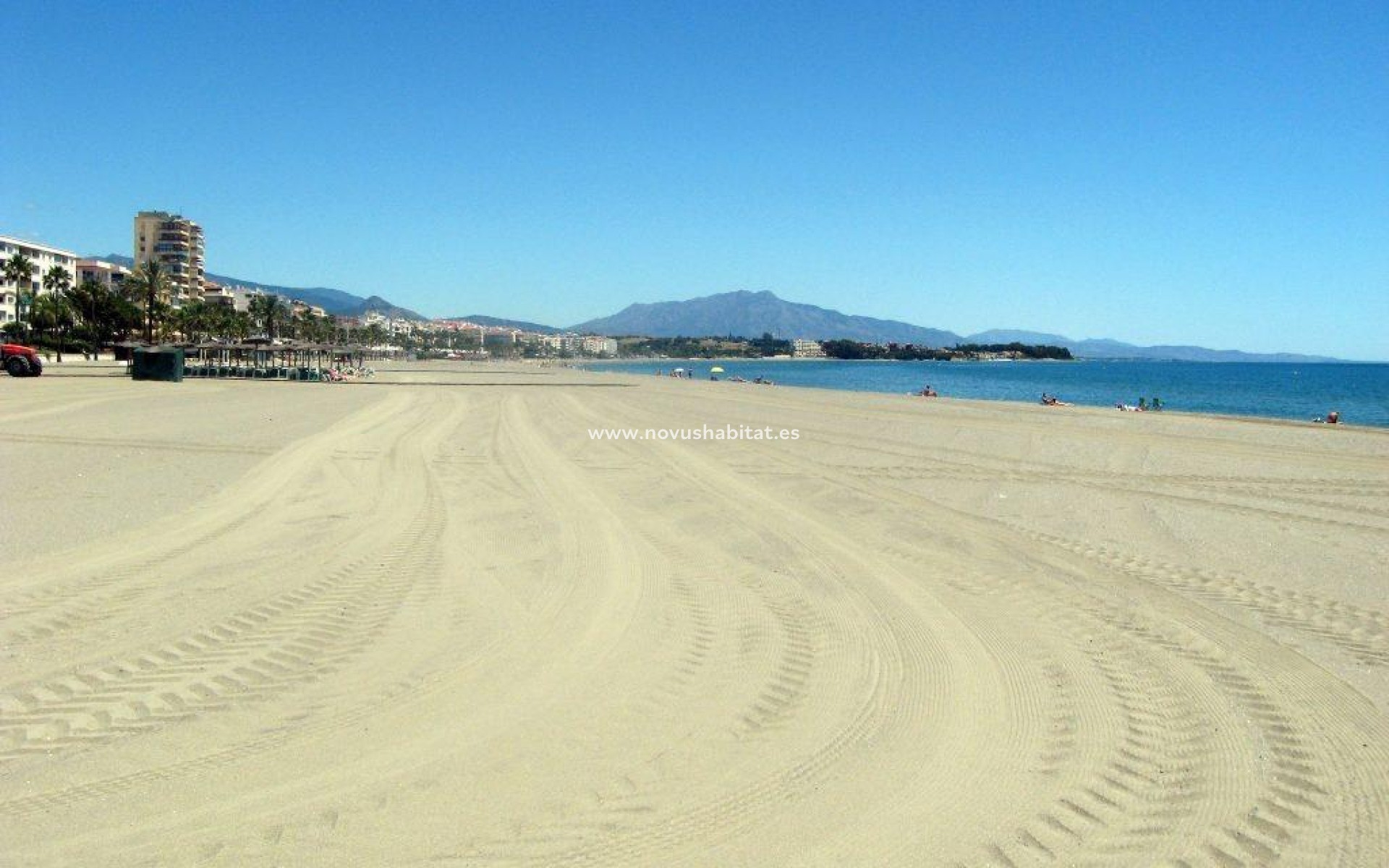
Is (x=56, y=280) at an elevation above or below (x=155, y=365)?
above

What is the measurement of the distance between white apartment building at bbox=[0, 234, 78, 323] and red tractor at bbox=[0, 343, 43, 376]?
53.0 metres

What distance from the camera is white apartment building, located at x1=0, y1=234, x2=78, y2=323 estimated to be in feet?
297

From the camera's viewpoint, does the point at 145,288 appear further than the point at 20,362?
Yes

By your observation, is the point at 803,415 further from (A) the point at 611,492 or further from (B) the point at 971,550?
Result: (B) the point at 971,550

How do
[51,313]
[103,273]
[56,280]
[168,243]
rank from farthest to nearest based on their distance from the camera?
[168,243] → [103,273] → [56,280] → [51,313]

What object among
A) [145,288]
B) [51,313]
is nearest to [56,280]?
[51,313]

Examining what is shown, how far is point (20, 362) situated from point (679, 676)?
43.9 m

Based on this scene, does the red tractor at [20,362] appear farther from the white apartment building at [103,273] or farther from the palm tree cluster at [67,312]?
the white apartment building at [103,273]

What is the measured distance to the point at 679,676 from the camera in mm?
5105

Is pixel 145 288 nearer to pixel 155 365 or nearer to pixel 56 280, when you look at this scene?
pixel 56 280

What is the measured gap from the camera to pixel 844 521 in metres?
10.2

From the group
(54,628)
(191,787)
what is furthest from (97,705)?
(54,628)

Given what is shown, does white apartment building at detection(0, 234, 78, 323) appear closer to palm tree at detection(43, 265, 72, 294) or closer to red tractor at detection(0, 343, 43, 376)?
palm tree at detection(43, 265, 72, 294)

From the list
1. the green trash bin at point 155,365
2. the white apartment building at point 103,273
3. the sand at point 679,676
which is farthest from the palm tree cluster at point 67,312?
the sand at point 679,676
